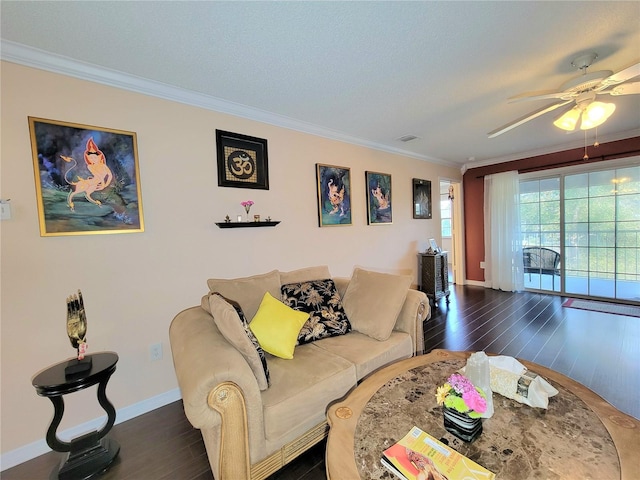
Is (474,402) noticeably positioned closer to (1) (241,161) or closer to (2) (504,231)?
(1) (241,161)

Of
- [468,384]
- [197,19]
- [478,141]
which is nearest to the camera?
[468,384]

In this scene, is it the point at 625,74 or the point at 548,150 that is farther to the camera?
the point at 548,150

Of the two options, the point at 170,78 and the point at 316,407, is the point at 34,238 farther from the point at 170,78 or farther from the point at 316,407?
the point at 316,407

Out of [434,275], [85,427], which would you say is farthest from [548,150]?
[85,427]

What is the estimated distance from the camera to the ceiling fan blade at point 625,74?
169cm

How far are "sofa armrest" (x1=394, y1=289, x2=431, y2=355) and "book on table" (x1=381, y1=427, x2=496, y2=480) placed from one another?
123 cm

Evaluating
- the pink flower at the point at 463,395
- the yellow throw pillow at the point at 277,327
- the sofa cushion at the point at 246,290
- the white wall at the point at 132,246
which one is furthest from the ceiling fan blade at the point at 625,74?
the sofa cushion at the point at 246,290

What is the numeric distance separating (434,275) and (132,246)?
4.03m

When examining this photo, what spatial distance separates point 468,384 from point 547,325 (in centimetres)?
325

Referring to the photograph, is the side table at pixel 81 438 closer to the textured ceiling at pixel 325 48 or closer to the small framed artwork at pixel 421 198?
the textured ceiling at pixel 325 48

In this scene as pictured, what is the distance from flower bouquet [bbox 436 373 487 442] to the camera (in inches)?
40.3

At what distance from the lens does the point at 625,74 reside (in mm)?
1759

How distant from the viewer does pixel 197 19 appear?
1.52 meters

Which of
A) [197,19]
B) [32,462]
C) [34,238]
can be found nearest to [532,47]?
[197,19]
